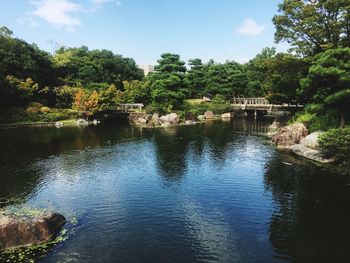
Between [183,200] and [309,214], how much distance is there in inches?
309

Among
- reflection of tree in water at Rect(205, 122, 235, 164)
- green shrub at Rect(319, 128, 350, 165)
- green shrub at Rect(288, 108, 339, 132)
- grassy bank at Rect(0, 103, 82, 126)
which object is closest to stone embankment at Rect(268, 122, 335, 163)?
green shrub at Rect(288, 108, 339, 132)

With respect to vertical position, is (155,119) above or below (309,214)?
above

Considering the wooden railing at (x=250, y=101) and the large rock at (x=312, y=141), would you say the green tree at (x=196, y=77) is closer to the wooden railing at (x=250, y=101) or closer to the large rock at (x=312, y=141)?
the wooden railing at (x=250, y=101)

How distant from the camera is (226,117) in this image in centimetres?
7644

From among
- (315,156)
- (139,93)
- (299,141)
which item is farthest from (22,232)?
(139,93)

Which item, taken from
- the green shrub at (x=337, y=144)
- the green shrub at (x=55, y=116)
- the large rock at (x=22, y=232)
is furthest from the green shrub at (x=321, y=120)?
the green shrub at (x=55, y=116)

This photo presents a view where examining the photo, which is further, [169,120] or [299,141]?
[169,120]

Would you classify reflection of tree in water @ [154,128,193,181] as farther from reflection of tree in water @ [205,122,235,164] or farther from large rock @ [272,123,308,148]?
large rock @ [272,123,308,148]

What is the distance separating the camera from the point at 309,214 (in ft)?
66.5

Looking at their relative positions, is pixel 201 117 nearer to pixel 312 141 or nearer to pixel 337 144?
pixel 312 141

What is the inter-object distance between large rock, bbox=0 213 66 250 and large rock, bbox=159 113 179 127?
45479 mm

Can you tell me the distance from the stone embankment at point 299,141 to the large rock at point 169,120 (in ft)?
79.3

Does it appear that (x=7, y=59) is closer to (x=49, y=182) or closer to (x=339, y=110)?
(x=49, y=182)

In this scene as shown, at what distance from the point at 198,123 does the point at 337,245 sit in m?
49.5
